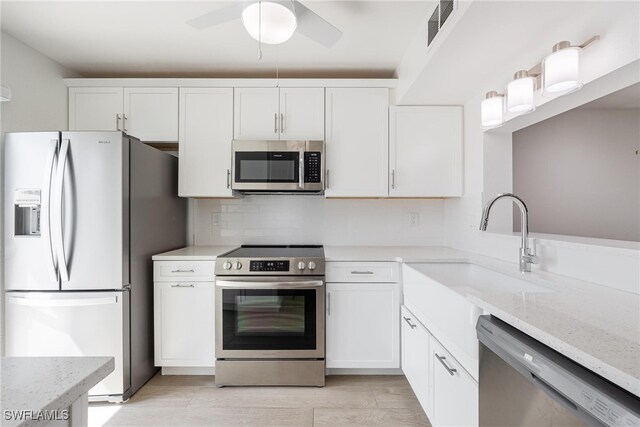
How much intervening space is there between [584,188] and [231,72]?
311 centimetres

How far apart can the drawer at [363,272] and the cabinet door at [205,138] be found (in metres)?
1.07

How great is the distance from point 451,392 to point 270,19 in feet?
6.12

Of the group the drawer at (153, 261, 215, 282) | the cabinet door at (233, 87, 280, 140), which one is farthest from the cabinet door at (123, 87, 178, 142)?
the drawer at (153, 261, 215, 282)

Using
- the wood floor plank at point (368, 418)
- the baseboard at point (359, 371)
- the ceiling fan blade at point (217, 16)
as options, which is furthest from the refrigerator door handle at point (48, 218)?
the baseboard at point (359, 371)

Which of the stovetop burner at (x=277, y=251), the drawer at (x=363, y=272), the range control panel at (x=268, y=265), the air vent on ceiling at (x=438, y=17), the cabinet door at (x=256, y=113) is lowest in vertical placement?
the drawer at (x=363, y=272)

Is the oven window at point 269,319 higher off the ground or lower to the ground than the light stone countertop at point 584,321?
lower

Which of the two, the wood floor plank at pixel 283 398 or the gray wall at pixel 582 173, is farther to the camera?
the gray wall at pixel 582 173

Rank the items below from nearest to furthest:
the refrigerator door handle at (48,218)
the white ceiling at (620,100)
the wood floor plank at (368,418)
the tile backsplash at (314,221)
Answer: the wood floor plank at (368,418) → the refrigerator door handle at (48,218) → the white ceiling at (620,100) → the tile backsplash at (314,221)

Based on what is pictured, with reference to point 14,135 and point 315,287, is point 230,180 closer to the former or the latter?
point 315,287

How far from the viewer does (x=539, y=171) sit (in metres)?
2.54

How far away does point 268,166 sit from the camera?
2.53 m

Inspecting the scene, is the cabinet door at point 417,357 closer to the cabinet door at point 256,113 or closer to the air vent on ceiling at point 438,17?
the air vent on ceiling at point 438,17

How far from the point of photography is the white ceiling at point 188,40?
1904mm

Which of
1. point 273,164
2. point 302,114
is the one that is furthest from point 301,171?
point 302,114
